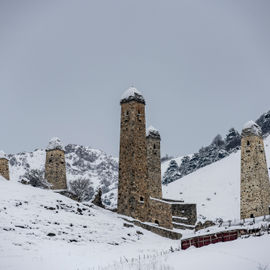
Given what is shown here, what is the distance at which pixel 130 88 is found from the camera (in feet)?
118

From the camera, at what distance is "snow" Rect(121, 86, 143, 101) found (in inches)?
1378

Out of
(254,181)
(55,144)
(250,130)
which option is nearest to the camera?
(254,181)

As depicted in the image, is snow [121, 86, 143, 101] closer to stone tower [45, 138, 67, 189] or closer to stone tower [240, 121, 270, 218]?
stone tower [240, 121, 270, 218]

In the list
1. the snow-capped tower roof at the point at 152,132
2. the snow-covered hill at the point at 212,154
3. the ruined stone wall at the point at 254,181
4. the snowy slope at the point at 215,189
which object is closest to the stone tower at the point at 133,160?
the ruined stone wall at the point at 254,181

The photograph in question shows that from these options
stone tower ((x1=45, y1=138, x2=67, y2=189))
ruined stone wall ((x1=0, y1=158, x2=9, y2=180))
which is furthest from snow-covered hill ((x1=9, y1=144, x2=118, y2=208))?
ruined stone wall ((x1=0, y1=158, x2=9, y2=180))

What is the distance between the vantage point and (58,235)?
21812 millimetres

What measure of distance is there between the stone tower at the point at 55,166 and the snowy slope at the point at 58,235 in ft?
41.0

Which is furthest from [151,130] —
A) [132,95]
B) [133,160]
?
[133,160]

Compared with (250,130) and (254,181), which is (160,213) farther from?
(250,130)

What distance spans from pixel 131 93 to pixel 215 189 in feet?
134

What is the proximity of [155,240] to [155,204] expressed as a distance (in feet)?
23.0

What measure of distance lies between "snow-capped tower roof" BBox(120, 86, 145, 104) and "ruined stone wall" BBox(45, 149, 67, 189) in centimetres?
1042

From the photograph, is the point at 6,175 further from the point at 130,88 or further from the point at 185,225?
the point at 185,225

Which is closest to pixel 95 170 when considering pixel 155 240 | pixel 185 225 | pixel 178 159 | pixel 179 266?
pixel 178 159
